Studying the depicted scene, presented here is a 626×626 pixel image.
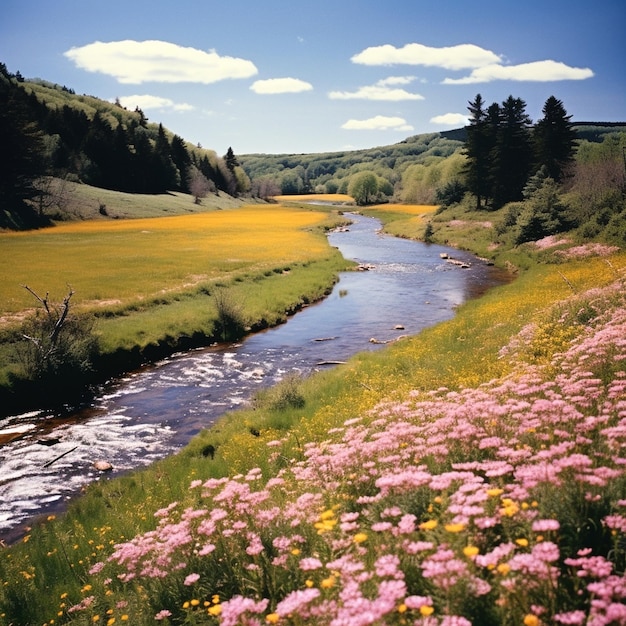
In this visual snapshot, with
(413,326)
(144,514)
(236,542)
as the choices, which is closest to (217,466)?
(144,514)

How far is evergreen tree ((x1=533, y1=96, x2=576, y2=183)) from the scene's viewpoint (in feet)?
208

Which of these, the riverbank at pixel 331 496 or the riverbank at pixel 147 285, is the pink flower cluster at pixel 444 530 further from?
the riverbank at pixel 147 285

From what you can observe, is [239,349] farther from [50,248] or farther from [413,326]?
[50,248]

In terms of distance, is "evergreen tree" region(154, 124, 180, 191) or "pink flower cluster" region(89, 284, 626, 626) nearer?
"pink flower cluster" region(89, 284, 626, 626)

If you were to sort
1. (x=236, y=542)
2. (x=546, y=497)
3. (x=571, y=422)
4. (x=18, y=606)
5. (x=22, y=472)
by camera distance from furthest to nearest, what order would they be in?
1. (x=22, y=472)
2. (x=18, y=606)
3. (x=571, y=422)
4. (x=236, y=542)
5. (x=546, y=497)

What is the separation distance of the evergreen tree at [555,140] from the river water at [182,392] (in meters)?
37.7

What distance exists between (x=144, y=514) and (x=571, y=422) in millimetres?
7170

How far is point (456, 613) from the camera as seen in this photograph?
10.0 feet

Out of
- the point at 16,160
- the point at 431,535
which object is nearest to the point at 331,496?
the point at 431,535

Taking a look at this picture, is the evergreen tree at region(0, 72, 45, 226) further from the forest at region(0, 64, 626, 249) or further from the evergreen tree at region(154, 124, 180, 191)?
the evergreen tree at region(154, 124, 180, 191)

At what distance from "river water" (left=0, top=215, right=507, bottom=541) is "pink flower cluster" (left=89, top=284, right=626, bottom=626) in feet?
22.9

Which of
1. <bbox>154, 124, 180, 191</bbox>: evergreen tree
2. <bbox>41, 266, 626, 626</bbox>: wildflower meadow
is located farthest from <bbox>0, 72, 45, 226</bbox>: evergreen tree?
<bbox>41, 266, 626, 626</bbox>: wildflower meadow

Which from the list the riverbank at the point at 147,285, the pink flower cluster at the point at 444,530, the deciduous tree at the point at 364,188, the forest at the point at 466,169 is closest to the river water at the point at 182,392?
the riverbank at the point at 147,285

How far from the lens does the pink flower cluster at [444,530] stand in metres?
3.00
